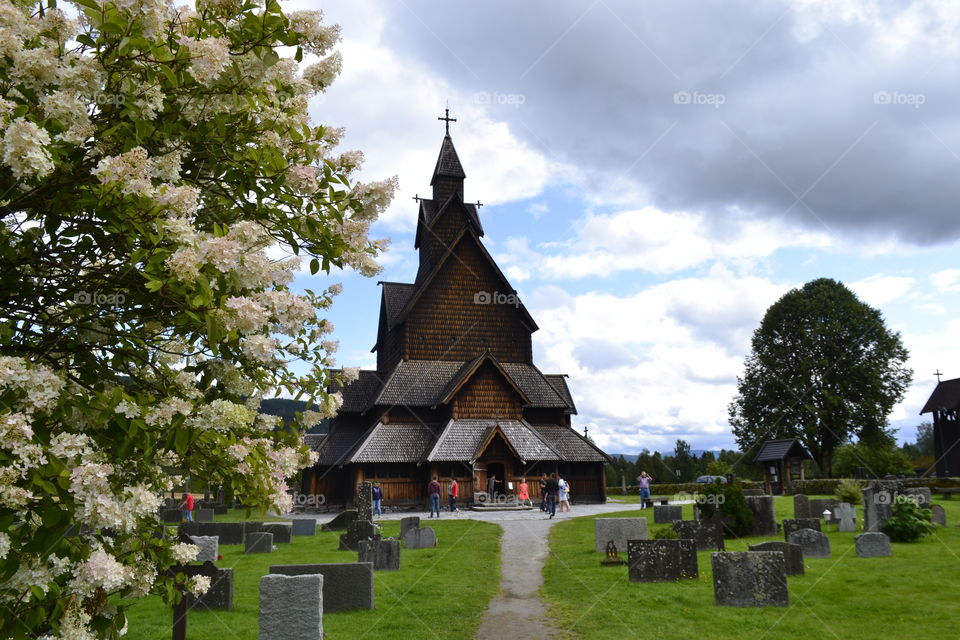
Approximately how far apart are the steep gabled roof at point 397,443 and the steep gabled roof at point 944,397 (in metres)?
40.8

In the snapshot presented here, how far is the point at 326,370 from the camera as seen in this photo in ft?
18.6

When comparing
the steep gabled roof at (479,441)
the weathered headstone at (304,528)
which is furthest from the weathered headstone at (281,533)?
the steep gabled roof at (479,441)

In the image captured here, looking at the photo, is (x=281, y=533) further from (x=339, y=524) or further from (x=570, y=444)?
(x=570, y=444)

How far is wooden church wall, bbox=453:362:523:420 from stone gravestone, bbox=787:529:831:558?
20654 millimetres

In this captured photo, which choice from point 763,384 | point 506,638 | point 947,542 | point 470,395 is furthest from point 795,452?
point 506,638

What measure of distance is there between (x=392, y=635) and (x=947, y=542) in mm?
15260

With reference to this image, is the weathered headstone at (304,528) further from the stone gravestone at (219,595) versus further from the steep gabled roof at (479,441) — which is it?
the stone gravestone at (219,595)

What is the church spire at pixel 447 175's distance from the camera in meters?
41.3

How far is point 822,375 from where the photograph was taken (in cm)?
4947

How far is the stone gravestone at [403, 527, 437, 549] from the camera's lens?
18.5m

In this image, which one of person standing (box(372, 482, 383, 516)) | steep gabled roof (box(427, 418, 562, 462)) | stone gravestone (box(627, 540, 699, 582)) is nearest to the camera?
stone gravestone (box(627, 540, 699, 582))

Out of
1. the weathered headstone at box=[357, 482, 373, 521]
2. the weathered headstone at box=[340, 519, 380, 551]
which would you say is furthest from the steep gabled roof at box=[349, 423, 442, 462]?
the weathered headstone at box=[340, 519, 380, 551]

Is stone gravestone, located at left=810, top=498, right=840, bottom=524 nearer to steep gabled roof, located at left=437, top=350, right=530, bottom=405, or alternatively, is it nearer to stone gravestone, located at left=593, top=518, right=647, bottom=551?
stone gravestone, located at left=593, top=518, right=647, bottom=551
